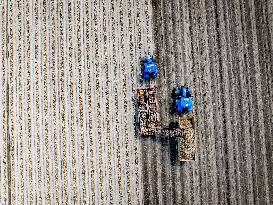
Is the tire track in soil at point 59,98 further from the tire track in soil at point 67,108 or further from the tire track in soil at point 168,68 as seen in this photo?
the tire track in soil at point 168,68

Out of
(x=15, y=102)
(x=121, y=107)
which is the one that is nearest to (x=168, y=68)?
(x=121, y=107)

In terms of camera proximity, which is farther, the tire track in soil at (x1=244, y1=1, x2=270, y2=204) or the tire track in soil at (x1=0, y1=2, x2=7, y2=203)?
the tire track in soil at (x1=0, y1=2, x2=7, y2=203)

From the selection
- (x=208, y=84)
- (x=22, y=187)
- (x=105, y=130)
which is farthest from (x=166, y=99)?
(x=22, y=187)

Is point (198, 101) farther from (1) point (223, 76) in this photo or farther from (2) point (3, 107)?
(2) point (3, 107)

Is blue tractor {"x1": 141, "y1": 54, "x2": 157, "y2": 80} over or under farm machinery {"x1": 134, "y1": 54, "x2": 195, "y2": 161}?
over

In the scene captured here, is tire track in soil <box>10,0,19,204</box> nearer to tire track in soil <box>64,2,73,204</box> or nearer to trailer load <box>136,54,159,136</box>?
tire track in soil <box>64,2,73,204</box>

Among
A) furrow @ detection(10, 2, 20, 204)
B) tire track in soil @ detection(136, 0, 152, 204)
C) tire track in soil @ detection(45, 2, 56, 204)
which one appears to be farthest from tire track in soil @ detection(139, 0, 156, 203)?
furrow @ detection(10, 2, 20, 204)
